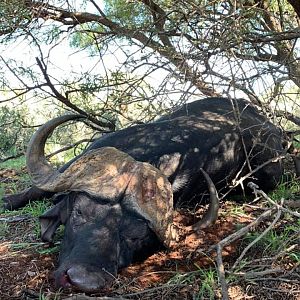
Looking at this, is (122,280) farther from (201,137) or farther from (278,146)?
(278,146)

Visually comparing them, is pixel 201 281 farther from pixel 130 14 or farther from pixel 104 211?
pixel 130 14

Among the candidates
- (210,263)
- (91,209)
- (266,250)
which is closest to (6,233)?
(91,209)

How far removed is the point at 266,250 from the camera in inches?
130

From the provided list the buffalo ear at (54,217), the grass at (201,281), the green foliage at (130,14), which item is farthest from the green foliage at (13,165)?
the grass at (201,281)

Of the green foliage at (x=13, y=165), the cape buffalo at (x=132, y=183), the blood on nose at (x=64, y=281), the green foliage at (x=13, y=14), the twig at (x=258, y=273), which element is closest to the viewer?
the twig at (x=258, y=273)

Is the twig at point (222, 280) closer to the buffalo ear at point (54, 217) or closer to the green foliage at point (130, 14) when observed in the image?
the buffalo ear at point (54, 217)

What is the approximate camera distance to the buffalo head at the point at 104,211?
2.87 m

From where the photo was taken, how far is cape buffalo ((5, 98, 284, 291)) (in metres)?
2.98

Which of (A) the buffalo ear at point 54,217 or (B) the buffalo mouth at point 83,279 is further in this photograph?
(A) the buffalo ear at point 54,217

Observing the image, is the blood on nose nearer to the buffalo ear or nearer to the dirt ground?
the dirt ground

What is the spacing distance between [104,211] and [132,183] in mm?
298

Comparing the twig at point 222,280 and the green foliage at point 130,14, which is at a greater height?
the green foliage at point 130,14

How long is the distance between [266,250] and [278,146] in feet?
5.68

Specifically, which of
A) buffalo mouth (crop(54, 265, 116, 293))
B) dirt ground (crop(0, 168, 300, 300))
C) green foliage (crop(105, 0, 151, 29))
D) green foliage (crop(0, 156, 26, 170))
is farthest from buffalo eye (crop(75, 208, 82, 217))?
green foliage (crop(0, 156, 26, 170))
